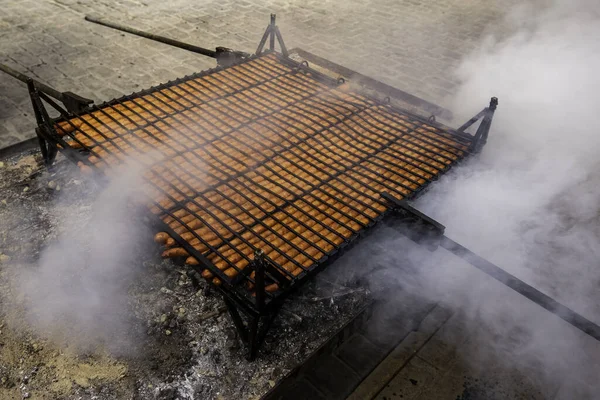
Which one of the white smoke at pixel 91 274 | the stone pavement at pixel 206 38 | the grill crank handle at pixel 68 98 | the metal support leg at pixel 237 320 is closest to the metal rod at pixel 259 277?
the metal support leg at pixel 237 320

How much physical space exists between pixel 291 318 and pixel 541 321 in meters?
2.76

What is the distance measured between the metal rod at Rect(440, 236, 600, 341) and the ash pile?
Answer: 129cm

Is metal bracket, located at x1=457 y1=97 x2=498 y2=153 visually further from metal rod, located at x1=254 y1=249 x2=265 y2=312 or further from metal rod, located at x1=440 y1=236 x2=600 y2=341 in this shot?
metal rod, located at x1=254 y1=249 x2=265 y2=312

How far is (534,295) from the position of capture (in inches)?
146

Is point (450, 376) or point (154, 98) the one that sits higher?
point (154, 98)

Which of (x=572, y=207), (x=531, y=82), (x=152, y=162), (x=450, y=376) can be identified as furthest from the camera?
(x=531, y=82)

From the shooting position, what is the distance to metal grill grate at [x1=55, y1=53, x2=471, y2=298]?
13.2 ft

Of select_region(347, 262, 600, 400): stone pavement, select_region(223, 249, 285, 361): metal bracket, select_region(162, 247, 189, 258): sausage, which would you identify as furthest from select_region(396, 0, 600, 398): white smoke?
select_region(162, 247, 189, 258): sausage

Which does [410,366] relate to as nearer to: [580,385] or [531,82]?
[580,385]

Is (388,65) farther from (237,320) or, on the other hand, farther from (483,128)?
(237,320)

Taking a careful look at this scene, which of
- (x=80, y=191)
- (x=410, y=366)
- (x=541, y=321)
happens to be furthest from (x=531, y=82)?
(x=80, y=191)

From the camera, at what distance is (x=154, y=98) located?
5785 mm

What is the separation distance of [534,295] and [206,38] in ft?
29.2

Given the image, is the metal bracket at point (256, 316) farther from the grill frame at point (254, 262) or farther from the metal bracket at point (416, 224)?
the metal bracket at point (416, 224)
